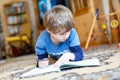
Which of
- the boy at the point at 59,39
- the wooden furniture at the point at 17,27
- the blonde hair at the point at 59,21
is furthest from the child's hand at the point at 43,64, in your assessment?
the wooden furniture at the point at 17,27

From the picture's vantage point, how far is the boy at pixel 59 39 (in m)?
1.32

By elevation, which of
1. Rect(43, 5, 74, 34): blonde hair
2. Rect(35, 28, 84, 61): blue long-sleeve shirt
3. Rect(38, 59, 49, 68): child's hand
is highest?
Rect(43, 5, 74, 34): blonde hair

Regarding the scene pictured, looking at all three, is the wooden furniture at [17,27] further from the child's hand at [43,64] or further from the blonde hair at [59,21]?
the blonde hair at [59,21]

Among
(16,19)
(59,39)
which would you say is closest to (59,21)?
(59,39)

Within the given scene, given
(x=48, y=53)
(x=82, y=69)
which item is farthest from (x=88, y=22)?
(x=82, y=69)

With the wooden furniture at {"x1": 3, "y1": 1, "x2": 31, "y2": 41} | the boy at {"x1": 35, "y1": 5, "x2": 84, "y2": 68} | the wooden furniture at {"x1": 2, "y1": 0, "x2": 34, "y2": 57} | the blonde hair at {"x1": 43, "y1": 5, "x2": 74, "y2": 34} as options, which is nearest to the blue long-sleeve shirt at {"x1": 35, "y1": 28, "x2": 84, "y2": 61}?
the boy at {"x1": 35, "y1": 5, "x2": 84, "y2": 68}

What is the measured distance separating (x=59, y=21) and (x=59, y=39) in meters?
0.10

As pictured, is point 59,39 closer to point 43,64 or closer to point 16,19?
point 43,64

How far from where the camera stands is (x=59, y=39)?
1.37 m

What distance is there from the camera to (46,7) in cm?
568

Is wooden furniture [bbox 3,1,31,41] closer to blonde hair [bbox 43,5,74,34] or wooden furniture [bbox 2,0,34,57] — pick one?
wooden furniture [bbox 2,0,34,57]

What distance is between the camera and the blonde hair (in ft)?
4.28

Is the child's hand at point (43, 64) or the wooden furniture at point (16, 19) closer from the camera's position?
the child's hand at point (43, 64)

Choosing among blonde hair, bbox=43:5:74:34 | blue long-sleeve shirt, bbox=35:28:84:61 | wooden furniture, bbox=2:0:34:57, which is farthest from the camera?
wooden furniture, bbox=2:0:34:57
